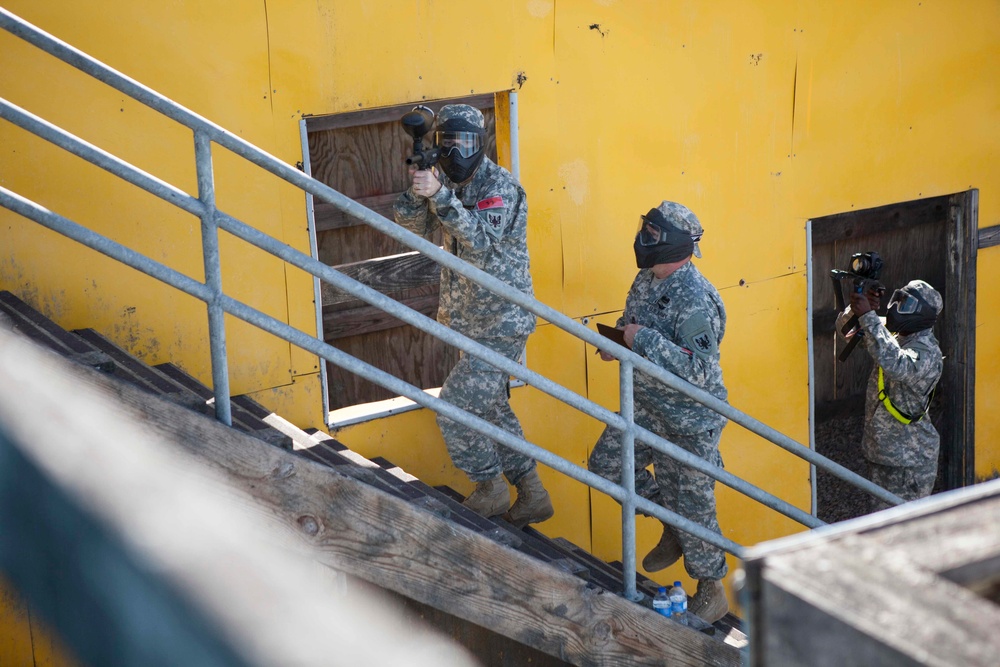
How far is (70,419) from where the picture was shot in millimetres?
3143

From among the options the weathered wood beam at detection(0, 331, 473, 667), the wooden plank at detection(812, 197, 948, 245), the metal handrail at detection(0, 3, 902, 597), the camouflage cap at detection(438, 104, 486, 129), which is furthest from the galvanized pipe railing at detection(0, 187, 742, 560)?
the wooden plank at detection(812, 197, 948, 245)

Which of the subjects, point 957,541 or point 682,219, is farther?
point 682,219

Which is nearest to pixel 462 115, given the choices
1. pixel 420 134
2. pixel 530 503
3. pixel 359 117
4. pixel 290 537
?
pixel 420 134

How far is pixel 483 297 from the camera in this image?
4.90 meters

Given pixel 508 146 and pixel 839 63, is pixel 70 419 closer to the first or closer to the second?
pixel 508 146

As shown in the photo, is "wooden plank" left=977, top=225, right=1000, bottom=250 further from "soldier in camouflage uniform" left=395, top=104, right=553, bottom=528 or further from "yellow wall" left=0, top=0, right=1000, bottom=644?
"soldier in camouflage uniform" left=395, top=104, right=553, bottom=528

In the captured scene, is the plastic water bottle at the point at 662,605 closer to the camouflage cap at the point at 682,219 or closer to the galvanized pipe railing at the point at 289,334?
the galvanized pipe railing at the point at 289,334

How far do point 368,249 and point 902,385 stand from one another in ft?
11.2

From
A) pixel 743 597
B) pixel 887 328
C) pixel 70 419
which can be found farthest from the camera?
pixel 887 328

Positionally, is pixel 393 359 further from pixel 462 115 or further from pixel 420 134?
pixel 420 134

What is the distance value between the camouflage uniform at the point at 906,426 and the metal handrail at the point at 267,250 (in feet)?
7.51

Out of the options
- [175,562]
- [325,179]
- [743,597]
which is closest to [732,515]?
[325,179]

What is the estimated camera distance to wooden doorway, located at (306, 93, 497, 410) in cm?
626

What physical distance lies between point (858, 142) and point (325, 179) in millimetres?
3454
